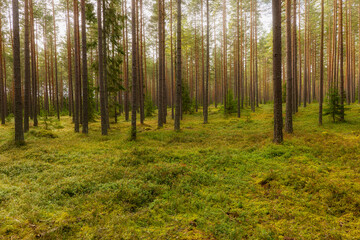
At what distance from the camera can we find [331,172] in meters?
6.00

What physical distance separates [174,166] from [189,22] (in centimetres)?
2474

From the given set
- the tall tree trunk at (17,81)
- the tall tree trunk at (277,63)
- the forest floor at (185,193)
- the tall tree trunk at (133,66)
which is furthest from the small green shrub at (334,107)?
the tall tree trunk at (17,81)

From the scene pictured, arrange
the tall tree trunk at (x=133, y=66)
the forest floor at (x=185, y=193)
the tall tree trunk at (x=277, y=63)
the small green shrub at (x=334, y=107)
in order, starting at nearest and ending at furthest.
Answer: the forest floor at (x=185, y=193)
the tall tree trunk at (x=277, y=63)
the tall tree trunk at (x=133, y=66)
the small green shrub at (x=334, y=107)

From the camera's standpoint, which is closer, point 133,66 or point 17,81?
point 17,81

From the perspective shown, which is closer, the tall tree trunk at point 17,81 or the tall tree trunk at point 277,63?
the tall tree trunk at point 277,63

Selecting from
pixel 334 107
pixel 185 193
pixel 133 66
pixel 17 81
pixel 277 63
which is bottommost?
pixel 185 193

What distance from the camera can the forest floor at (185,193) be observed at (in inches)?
140

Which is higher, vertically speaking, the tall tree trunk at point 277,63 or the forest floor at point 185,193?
the tall tree trunk at point 277,63

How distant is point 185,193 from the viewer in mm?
5102

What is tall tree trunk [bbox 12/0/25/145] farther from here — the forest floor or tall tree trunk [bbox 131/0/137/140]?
tall tree trunk [bbox 131/0/137/140]

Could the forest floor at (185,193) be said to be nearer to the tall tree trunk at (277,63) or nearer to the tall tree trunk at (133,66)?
the tall tree trunk at (277,63)

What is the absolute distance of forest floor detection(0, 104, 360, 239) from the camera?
11.7 feet

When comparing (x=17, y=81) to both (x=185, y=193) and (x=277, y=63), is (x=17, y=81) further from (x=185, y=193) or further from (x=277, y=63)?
(x=277, y=63)

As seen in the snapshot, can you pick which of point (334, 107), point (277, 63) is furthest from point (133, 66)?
point (334, 107)
